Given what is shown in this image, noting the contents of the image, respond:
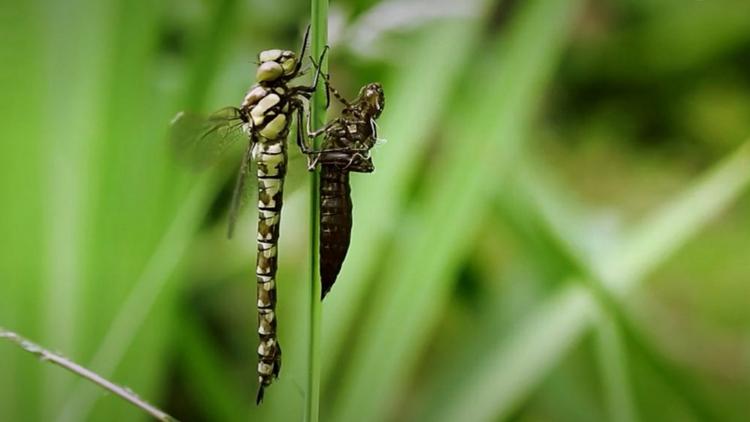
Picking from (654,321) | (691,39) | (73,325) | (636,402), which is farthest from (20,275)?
(691,39)

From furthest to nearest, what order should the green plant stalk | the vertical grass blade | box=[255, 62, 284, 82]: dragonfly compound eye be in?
1. the vertical grass blade
2. box=[255, 62, 284, 82]: dragonfly compound eye
3. the green plant stalk

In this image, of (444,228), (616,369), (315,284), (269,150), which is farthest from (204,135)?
Result: (616,369)

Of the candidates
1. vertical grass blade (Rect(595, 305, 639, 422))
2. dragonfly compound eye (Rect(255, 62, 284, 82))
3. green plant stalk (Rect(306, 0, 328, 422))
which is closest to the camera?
green plant stalk (Rect(306, 0, 328, 422))

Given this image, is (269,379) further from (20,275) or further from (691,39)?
(691,39)

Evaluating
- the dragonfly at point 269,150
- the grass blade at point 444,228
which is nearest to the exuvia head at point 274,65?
the dragonfly at point 269,150

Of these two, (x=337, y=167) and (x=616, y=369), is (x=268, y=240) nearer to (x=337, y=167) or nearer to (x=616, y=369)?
(x=337, y=167)

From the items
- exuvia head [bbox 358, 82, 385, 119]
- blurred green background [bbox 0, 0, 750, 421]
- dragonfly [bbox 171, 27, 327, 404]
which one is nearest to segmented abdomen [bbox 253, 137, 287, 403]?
dragonfly [bbox 171, 27, 327, 404]

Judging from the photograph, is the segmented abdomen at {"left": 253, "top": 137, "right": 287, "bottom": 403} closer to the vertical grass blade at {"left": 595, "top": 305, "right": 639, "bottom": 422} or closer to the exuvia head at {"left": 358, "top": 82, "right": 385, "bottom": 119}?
the exuvia head at {"left": 358, "top": 82, "right": 385, "bottom": 119}
